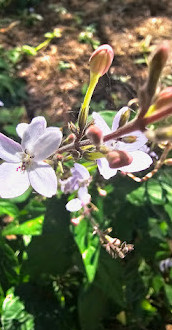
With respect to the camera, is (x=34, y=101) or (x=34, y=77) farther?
(x=34, y=77)

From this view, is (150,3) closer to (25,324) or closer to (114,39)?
(114,39)

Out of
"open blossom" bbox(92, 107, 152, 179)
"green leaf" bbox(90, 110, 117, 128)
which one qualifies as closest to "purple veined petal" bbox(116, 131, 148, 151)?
"open blossom" bbox(92, 107, 152, 179)

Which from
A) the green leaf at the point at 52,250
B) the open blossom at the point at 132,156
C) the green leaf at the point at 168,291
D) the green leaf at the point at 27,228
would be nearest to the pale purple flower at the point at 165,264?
the green leaf at the point at 168,291

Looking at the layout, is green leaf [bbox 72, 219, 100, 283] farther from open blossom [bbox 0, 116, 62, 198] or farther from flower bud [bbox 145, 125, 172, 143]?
flower bud [bbox 145, 125, 172, 143]

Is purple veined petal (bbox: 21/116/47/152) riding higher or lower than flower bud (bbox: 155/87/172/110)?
lower

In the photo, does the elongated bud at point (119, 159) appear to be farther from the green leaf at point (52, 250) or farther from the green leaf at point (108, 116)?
the green leaf at point (52, 250)

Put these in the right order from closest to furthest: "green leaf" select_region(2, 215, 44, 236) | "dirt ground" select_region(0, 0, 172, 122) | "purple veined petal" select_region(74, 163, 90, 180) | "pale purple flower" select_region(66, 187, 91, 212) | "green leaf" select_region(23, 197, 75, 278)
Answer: "purple veined petal" select_region(74, 163, 90, 180), "pale purple flower" select_region(66, 187, 91, 212), "green leaf" select_region(2, 215, 44, 236), "green leaf" select_region(23, 197, 75, 278), "dirt ground" select_region(0, 0, 172, 122)

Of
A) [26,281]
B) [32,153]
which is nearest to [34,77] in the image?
[26,281]
